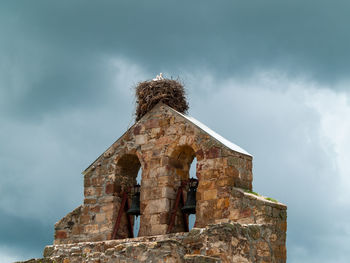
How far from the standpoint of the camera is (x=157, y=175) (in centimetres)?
1244

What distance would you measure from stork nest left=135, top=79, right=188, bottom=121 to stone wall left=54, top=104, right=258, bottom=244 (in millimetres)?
191

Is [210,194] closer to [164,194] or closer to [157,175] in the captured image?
[164,194]

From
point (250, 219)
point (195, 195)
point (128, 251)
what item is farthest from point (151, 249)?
point (195, 195)

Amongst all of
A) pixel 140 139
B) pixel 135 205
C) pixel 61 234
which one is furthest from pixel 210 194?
pixel 61 234

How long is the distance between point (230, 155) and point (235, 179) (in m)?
0.43

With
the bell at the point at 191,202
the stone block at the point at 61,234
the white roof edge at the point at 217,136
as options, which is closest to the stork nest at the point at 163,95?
the white roof edge at the point at 217,136

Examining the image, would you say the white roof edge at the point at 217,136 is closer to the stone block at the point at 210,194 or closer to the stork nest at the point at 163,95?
the stork nest at the point at 163,95

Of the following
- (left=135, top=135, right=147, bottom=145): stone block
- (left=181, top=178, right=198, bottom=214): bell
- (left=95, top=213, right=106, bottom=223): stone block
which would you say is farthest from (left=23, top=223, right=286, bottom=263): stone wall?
(left=135, top=135, right=147, bottom=145): stone block

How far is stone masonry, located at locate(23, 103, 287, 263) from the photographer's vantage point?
1034 cm

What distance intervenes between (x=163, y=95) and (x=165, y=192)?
1975 mm

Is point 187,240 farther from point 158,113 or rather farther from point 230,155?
point 158,113

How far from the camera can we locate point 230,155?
1155cm

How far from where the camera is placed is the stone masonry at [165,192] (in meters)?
10.3

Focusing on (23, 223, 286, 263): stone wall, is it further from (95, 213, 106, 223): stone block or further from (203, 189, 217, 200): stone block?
(95, 213, 106, 223): stone block
